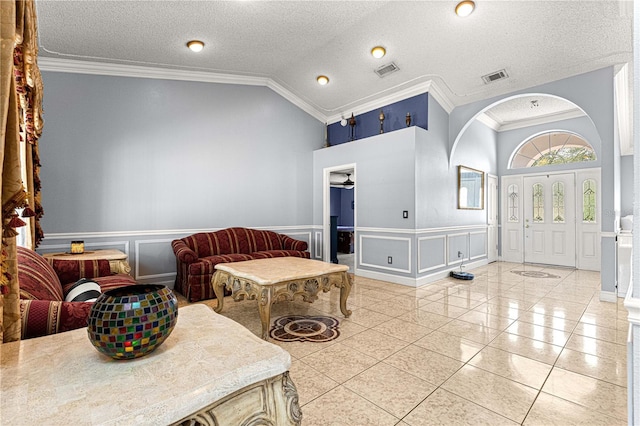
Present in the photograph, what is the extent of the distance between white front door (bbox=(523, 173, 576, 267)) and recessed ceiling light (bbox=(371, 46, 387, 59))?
470 cm

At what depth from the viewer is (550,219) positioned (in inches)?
254

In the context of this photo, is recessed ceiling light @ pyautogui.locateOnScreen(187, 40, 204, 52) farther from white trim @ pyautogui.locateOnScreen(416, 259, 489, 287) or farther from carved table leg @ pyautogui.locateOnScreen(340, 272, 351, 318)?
white trim @ pyautogui.locateOnScreen(416, 259, 489, 287)

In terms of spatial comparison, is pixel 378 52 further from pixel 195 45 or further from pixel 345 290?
pixel 345 290

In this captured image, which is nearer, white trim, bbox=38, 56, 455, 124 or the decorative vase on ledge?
the decorative vase on ledge

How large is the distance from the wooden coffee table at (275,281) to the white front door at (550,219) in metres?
5.50

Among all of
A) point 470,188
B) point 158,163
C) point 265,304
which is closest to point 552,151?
point 470,188

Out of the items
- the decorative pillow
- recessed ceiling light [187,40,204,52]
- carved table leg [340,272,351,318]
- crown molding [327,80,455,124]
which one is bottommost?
carved table leg [340,272,351,318]

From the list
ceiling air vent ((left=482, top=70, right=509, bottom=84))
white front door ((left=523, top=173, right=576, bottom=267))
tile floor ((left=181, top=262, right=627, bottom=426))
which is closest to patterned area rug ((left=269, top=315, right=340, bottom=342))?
tile floor ((left=181, top=262, right=627, bottom=426))

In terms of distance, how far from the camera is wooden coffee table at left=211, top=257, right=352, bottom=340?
270 cm

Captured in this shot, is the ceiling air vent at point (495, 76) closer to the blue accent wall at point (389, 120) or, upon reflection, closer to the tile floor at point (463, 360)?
the blue accent wall at point (389, 120)

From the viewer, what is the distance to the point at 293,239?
541 cm

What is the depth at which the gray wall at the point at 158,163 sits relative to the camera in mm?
3844

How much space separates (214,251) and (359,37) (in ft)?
11.8

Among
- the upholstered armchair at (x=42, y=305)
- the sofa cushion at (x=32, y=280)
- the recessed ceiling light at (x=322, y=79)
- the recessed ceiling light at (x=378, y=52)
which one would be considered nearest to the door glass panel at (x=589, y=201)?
the recessed ceiling light at (x=378, y=52)
